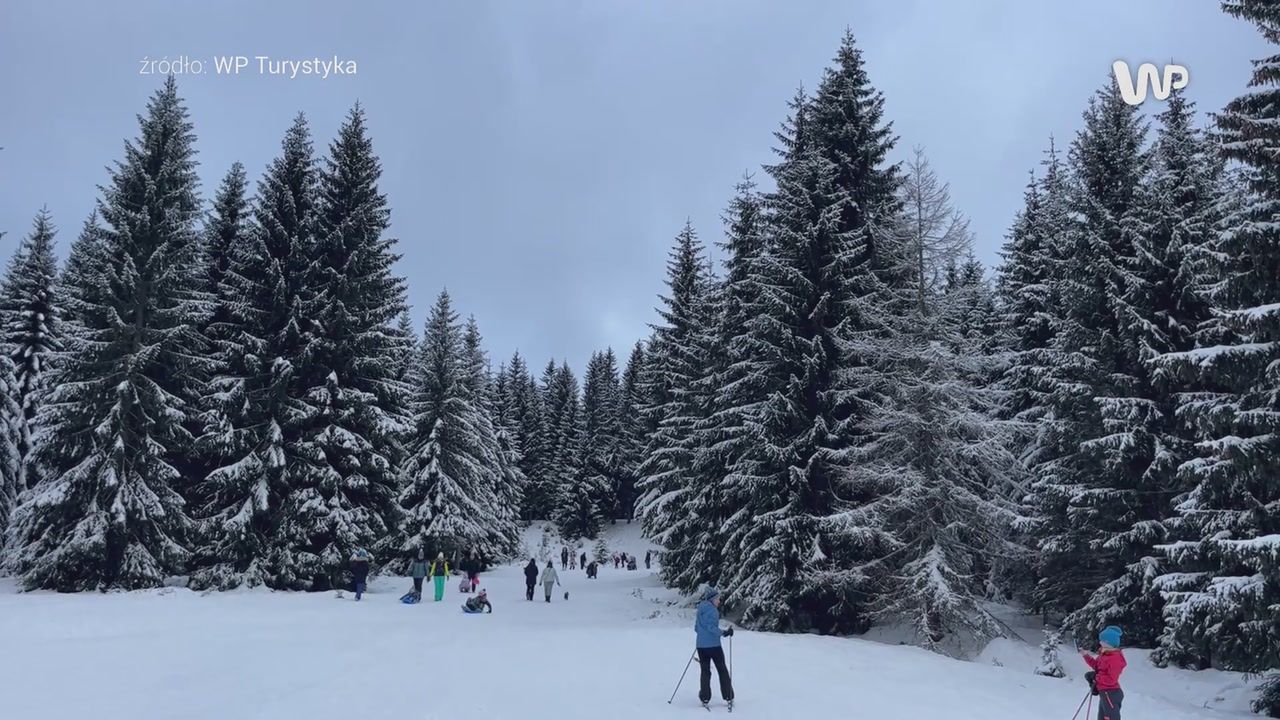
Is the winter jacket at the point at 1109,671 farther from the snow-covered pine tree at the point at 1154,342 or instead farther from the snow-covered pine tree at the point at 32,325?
the snow-covered pine tree at the point at 32,325

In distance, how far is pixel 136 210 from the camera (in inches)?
1013

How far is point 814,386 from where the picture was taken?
2108 cm

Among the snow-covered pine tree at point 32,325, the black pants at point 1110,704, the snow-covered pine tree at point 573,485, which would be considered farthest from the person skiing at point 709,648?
the snow-covered pine tree at point 573,485

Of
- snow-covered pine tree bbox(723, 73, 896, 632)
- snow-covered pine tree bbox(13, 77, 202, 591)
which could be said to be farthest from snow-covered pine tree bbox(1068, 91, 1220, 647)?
snow-covered pine tree bbox(13, 77, 202, 591)

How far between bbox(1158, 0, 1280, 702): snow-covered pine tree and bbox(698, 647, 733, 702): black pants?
778 centimetres

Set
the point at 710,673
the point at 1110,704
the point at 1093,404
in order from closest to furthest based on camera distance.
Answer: the point at 1110,704
the point at 710,673
the point at 1093,404

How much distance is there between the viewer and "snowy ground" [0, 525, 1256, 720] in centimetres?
1027

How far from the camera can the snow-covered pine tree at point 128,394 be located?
22344 millimetres

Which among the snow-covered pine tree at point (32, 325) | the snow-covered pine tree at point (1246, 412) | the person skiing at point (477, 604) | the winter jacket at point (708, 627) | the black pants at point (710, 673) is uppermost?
the snow-covered pine tree at point (32, 325)

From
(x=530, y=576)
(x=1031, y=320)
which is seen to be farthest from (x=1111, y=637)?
(x=530, y=576)

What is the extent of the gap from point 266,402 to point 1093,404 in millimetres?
24534

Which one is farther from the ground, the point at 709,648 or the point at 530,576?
the point at 709,648

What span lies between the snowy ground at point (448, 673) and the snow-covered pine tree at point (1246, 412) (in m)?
1.36

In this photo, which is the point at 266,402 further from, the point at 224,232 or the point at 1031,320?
the point at 1031,320
